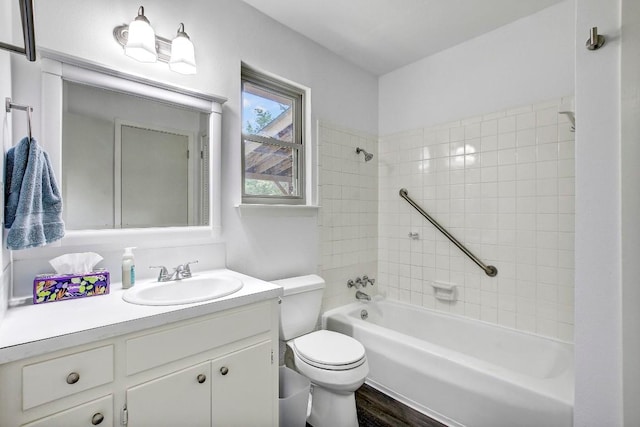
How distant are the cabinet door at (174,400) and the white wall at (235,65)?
0.76m

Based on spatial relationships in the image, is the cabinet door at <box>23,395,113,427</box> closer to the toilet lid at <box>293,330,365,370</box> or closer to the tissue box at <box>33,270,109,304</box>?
the tissue box at <box>33,270,109,304</box>

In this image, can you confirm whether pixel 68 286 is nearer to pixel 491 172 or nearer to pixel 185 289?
pixel 185 289

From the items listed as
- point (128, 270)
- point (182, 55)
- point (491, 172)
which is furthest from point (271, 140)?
point (491, 172)

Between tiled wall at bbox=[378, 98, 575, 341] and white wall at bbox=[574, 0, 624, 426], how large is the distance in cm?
82

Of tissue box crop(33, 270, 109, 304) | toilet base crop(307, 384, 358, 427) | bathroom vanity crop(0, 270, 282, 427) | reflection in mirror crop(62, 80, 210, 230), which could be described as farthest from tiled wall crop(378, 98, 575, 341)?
tissue box crop(33, 270, 109, 304)

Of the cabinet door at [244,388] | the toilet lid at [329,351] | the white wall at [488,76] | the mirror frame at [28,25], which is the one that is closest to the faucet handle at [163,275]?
the cabinet door at [244,388]

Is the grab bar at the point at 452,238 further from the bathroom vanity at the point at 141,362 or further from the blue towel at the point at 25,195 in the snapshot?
the blue towel at the point at 25,195

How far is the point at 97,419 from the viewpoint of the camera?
0.94 metres

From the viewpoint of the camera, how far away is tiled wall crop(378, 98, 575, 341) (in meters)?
1.92

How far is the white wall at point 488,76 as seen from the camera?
6.31ft

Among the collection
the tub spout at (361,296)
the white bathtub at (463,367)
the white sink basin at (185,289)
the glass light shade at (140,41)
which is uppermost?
the glass light shade at (140,41)

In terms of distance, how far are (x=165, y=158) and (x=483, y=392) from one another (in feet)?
6.65

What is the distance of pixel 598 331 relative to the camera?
1.18 meters

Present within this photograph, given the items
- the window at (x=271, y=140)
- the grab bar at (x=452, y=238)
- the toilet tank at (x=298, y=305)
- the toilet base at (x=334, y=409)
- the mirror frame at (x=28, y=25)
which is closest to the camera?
the mirror frame at (x=28, y=25)
